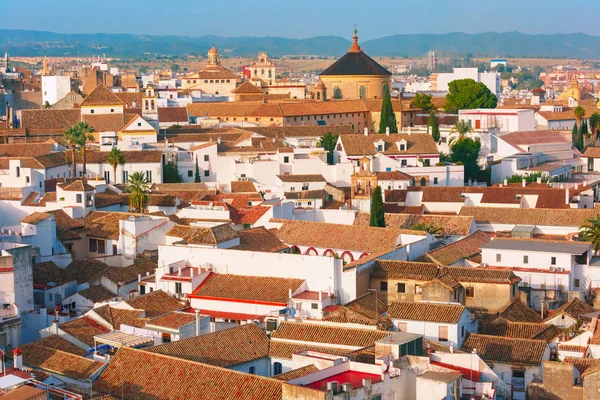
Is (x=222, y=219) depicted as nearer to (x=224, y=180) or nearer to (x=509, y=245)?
(x=509, y=245)

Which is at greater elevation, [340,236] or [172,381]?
[340,236]

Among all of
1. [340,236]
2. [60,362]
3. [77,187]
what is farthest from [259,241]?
[60,362]

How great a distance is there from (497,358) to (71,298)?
1256cm

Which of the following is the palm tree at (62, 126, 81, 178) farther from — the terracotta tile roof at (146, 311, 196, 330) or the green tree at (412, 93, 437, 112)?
the green tree at (412, 93, 437, 112)

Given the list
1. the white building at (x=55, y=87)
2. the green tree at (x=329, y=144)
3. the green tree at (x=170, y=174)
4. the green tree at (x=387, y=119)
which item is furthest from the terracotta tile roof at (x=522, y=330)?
the white building at (x=55, y=87)

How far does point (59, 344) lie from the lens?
25.6 metres

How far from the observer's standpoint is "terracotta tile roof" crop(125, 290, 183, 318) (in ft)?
95.7

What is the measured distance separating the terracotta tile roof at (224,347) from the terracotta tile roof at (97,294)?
7415mm

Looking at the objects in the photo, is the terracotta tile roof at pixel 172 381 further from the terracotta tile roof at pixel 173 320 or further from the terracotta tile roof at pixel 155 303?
the terracotta tile roof at pixel 155 303

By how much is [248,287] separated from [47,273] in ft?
20.0

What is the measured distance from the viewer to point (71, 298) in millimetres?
31875

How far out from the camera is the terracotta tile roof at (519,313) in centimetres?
2995

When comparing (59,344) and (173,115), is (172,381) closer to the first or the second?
(59,344)

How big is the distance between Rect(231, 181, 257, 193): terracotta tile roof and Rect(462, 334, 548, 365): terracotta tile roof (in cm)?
2236
